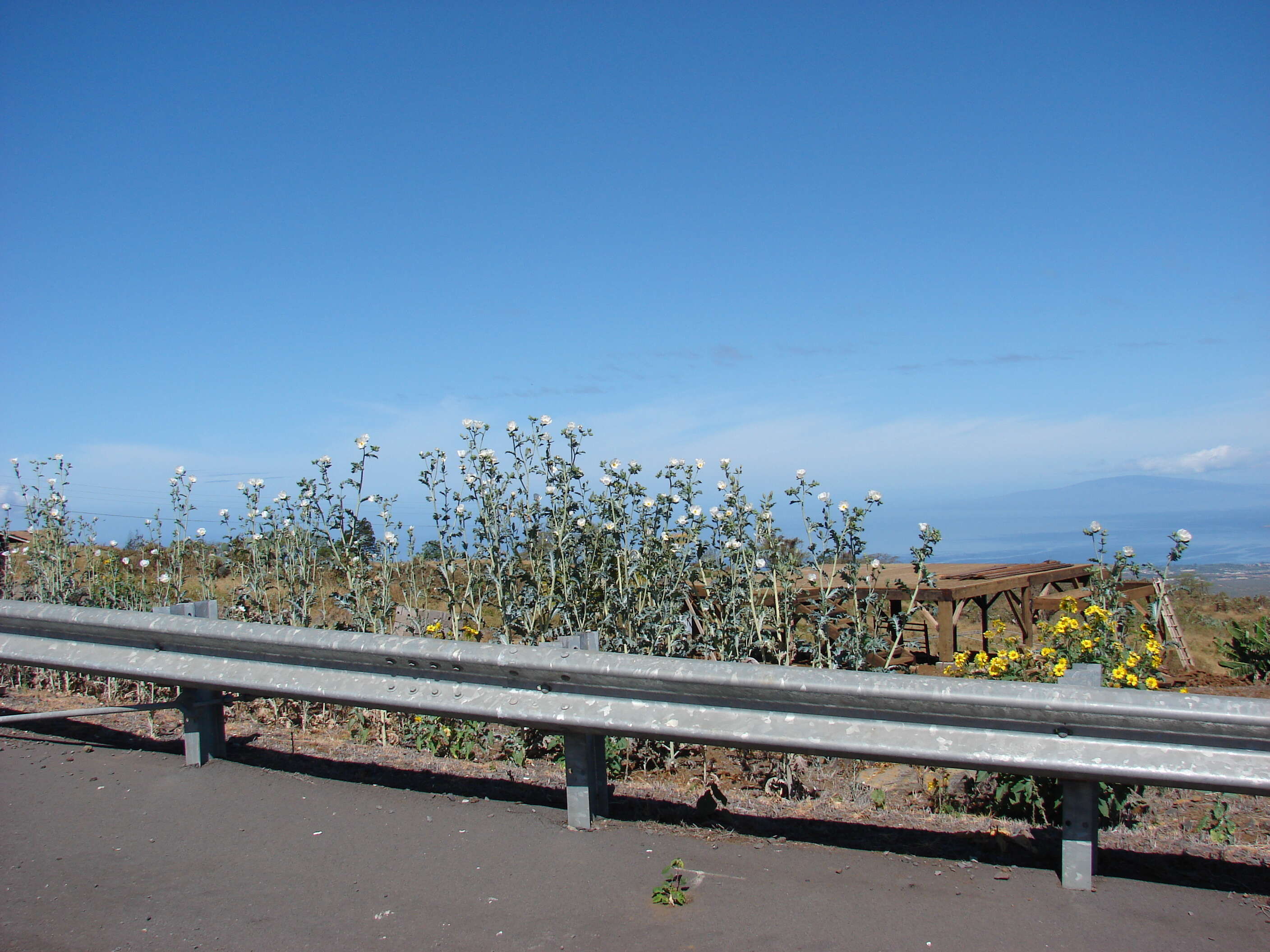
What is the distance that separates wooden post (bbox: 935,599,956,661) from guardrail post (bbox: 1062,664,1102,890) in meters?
5.81

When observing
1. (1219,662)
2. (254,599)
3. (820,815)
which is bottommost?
(1219,662)

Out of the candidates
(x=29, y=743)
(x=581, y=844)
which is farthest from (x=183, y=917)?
(x=29, y=743)

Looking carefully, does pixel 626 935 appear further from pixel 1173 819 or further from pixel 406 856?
pixel 1173 819

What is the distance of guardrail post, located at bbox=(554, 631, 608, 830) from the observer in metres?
3.90

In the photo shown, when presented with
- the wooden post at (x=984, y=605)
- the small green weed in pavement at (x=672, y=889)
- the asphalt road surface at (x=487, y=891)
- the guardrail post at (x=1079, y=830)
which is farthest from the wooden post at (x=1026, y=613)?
the small green weed in pavement at (x=672, y=889)

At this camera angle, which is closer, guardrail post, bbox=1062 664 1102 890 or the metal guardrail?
the metal guardrail

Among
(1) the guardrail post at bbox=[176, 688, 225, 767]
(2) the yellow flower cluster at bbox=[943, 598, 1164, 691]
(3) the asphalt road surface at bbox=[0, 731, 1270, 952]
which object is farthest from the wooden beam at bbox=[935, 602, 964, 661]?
(1) the guardrail post at bbox=[176, 688, 225, 767]

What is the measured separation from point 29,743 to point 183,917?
2.90 metres

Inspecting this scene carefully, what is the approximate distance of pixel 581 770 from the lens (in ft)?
13.0

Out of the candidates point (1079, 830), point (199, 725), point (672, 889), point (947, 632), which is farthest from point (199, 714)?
point (947, 632)

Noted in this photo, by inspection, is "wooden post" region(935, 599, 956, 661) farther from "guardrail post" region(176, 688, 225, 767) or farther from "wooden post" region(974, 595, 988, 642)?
"guardrail post" region(176, 688, 225, 767)

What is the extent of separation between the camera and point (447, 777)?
15.6ft

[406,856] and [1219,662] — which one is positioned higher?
[406,856]

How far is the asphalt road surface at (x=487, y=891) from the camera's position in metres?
3.02
